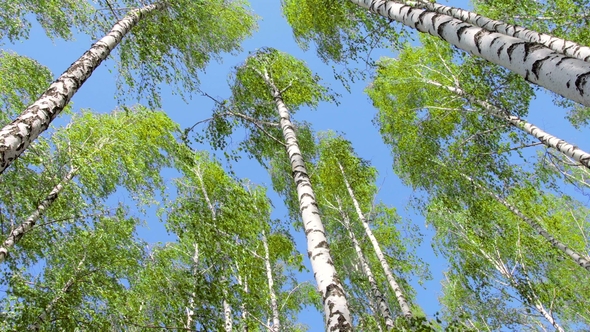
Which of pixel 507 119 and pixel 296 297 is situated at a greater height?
pixel 296 297

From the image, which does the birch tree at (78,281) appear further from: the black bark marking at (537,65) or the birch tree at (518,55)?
the black bark marking at (537,65)

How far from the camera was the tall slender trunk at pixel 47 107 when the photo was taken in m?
2.86

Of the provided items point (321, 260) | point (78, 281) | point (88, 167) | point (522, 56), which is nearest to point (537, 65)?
point (522, 56)

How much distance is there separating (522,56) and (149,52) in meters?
5.79

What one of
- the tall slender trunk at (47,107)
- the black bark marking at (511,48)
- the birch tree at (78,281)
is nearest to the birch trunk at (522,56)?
the black bark marking at (511,48)

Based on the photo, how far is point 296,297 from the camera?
14633 millimetres

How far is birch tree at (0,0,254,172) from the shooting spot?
3.14 metres

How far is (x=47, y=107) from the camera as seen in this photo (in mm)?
3365

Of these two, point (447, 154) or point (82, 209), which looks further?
point (447, 154)

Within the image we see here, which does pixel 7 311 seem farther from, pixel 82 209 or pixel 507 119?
pixel 507 119

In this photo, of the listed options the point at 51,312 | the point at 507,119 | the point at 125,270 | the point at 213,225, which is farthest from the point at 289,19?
the point at 51,312

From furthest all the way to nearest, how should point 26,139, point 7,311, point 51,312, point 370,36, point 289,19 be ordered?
1. point 289,19
2. point 370,36
3. point 51,312
4. point 7,311
5. point 26,139

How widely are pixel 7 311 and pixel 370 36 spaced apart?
795 cm

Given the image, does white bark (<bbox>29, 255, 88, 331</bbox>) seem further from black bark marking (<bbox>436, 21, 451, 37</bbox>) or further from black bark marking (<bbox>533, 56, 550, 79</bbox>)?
black bark marking (<bbox>533, 56, 550, 79</bbox>)
